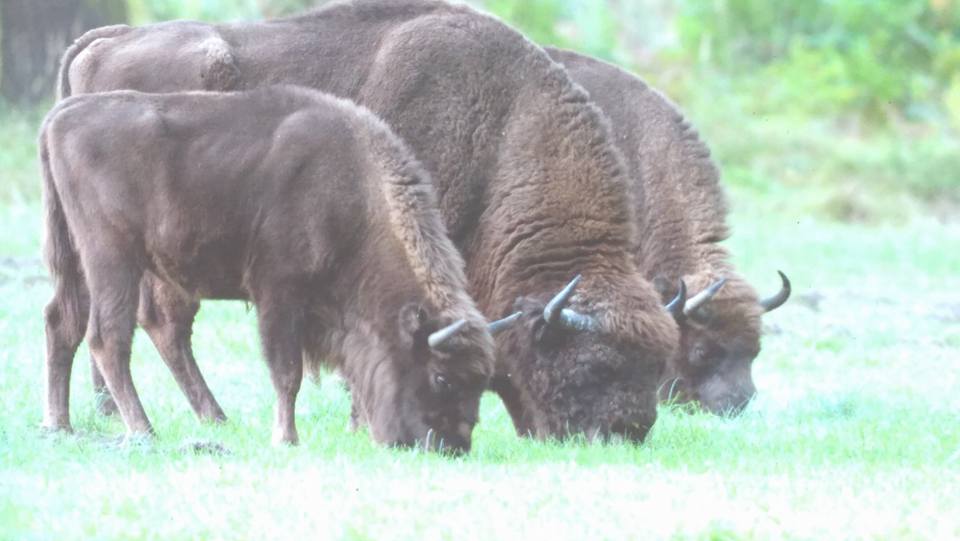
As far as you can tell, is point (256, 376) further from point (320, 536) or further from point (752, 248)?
point (752, 248)

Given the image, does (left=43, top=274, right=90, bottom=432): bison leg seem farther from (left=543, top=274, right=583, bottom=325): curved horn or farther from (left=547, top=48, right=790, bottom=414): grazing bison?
(left=547, top=48, right=790, bottom=414): grazing bison

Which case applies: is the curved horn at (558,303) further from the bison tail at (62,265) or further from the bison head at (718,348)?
the bison tail at (62,265)

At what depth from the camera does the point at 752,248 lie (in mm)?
21047

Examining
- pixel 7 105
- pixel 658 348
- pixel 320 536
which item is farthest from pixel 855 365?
pixel 7 105

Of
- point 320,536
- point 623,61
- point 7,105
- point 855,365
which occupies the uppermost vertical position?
point 320,536

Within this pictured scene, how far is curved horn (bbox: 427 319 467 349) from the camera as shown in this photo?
27.4 ft

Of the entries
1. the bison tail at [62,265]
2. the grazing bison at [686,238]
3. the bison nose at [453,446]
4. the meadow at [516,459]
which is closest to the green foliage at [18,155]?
the meadow at [516,459]

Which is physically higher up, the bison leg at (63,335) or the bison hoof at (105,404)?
the bison leg at (63,335)

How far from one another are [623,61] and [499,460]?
2553 cm

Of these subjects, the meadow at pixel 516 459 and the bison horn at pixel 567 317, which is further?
the bison horn at pixel 567 317

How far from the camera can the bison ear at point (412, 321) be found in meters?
8.55

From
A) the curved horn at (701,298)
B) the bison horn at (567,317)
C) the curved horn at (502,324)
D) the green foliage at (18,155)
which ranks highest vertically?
the curved horn at (502,324)

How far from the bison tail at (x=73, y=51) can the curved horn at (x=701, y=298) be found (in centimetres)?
403

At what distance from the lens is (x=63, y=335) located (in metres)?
9.05
